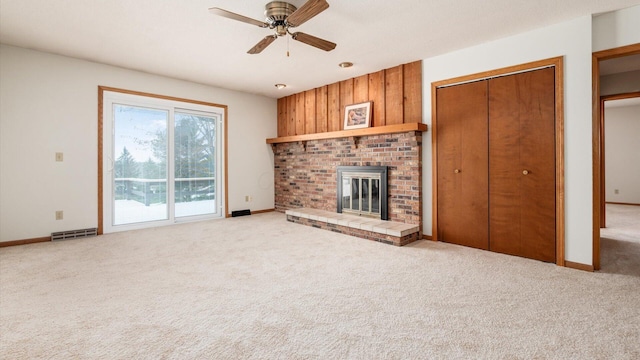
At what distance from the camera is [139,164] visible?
466cm

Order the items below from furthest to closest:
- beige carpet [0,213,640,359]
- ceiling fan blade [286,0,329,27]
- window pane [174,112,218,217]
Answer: window pane [174,112,218,217] < ceiling fan blade [286,0,329,27] < beige carpet [0,213,640,359]

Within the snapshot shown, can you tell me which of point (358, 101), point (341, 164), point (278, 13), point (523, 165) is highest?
point (278, 13)

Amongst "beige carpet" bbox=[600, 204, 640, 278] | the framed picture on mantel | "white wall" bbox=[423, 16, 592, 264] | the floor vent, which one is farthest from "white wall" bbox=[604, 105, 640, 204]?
the floor vent

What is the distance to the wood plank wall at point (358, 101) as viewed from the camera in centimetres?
413

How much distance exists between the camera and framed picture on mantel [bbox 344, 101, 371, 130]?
15.1ft

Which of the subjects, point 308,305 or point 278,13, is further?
point 278,13

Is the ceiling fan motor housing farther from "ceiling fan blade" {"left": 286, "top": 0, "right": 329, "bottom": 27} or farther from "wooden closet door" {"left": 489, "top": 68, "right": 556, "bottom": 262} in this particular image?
"wooden closet door" {"left": 489, "top": 68, "right": 556, "bottom": 262}

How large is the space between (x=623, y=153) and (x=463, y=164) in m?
6.68

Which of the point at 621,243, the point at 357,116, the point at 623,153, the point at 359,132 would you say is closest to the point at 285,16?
the point at 359,132

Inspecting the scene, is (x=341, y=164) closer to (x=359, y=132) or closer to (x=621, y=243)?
(x=359, y=132)

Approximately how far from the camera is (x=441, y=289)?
2348 mm

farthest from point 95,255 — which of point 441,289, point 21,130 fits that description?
point 441,289

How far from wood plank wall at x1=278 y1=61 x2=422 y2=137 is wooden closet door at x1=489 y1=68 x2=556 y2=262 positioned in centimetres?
101

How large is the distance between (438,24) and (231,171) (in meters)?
4.13
